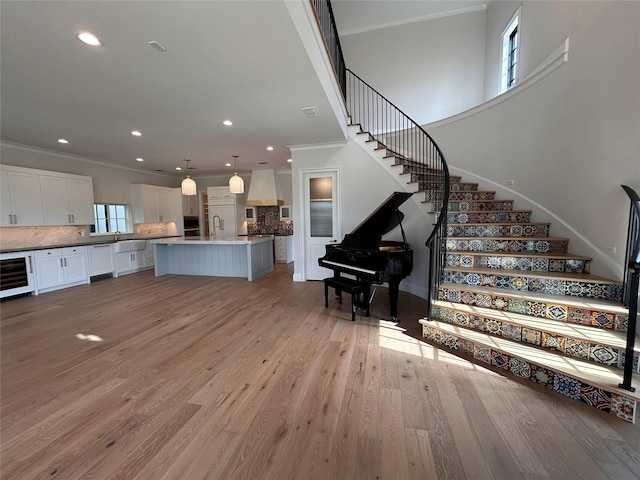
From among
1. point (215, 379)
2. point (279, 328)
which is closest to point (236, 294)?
point (279, 328)

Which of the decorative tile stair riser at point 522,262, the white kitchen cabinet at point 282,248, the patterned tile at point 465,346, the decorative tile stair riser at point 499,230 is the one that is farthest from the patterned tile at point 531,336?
the white kitchen cabinet at point 282,248

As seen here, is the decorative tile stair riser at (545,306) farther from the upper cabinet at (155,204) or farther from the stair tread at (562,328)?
the upper cabinet at (155,204)

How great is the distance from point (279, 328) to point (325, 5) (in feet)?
14.2

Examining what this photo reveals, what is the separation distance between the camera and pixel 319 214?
5336mm

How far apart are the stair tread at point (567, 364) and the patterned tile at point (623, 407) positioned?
0.15ft

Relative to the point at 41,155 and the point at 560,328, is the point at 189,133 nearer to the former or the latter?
the point at 41,155

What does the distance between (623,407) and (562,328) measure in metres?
0.62

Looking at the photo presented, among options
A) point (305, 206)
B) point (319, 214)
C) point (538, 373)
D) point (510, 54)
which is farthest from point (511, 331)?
point (510, 54)

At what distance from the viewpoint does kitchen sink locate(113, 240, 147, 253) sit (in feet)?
20.3

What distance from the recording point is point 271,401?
1.91 metres

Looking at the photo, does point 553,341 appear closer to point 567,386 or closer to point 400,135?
point 567,386

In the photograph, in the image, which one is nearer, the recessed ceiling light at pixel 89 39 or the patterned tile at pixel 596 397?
the patterned tile at pixel 596 397

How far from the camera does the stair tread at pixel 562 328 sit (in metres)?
1.99

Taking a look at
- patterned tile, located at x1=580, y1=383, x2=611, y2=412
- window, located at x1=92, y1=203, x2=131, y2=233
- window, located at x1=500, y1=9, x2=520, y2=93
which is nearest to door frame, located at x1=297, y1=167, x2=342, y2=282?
window, located at x1=500, y1=9, x2=520, y2=93
